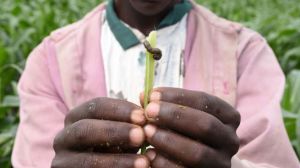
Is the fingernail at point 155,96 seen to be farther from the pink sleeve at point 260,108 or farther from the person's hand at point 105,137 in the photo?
the pink sleeve at point 260,108

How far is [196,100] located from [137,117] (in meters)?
0.09

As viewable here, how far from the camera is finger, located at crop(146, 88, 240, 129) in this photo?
0.94m

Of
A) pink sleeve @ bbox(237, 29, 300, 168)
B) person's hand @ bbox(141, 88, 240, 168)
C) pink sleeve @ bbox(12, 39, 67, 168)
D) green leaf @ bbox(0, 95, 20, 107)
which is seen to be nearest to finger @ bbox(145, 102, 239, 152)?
person's hand @ bbox(141, 88, 240, 168)

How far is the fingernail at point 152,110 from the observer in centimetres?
91

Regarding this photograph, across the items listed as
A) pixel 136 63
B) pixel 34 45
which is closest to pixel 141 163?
pixel 136 63

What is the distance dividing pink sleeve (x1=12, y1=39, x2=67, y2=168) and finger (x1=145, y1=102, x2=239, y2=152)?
0.52m

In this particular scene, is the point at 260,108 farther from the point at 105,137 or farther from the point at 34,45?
the point at 34,45

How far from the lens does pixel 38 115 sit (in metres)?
1.45

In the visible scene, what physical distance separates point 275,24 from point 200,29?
6.45 ft

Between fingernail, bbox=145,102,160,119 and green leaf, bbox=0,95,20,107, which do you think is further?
green leaf, bbox=0,95,20,107

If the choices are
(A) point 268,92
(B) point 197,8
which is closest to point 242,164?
(A) point 268,92

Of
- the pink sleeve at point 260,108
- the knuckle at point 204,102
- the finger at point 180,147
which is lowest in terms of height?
the pink sleeve at point 260,108

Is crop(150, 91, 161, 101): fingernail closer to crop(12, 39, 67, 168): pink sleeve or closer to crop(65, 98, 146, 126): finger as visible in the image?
crop(65, 98, 146, 126): finger

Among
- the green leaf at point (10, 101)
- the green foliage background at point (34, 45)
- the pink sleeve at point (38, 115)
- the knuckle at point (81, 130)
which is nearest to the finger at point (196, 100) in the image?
the knuckle at point (81, 130)
